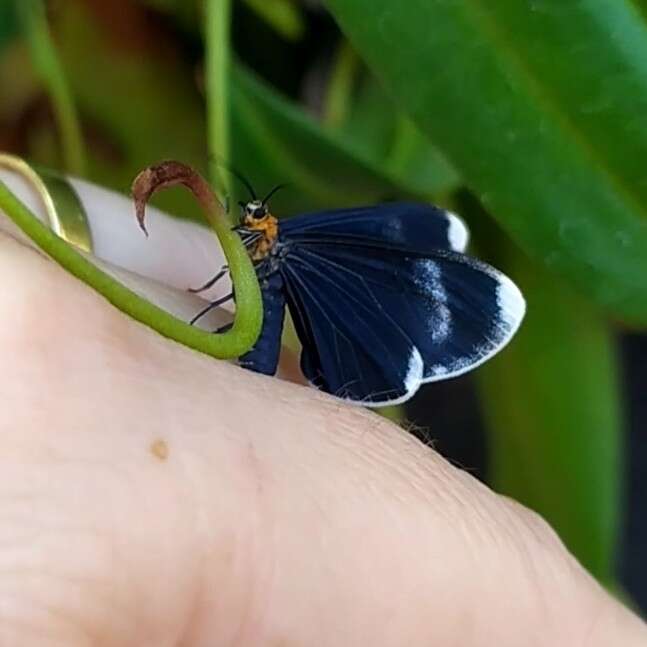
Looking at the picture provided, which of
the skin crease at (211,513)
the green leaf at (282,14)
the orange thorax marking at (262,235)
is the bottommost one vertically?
the skin crease at (211,513)

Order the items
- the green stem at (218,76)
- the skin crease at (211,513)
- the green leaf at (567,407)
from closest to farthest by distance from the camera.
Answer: the skin crease at (211,513) → the green stem at (218,76) → the green leaf at (567,407)

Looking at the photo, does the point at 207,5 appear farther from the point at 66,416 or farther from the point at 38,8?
the point at 66,416

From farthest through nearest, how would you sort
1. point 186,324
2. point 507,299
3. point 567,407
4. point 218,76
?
point 567,407 < point 218,76 < point 507,299 < point 186,324

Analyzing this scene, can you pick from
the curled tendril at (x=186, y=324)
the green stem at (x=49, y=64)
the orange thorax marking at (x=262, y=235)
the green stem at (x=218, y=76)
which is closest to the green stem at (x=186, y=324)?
the curled tendril at (x=186, y=324)

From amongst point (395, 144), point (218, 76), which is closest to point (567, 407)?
point (395, 144)

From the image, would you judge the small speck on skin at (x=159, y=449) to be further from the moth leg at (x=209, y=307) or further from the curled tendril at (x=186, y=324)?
the moth leg at (x=209, y=307)

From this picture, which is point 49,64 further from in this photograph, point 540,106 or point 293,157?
point 540,106

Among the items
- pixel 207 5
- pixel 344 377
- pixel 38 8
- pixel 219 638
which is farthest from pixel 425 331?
pixel 38 8
